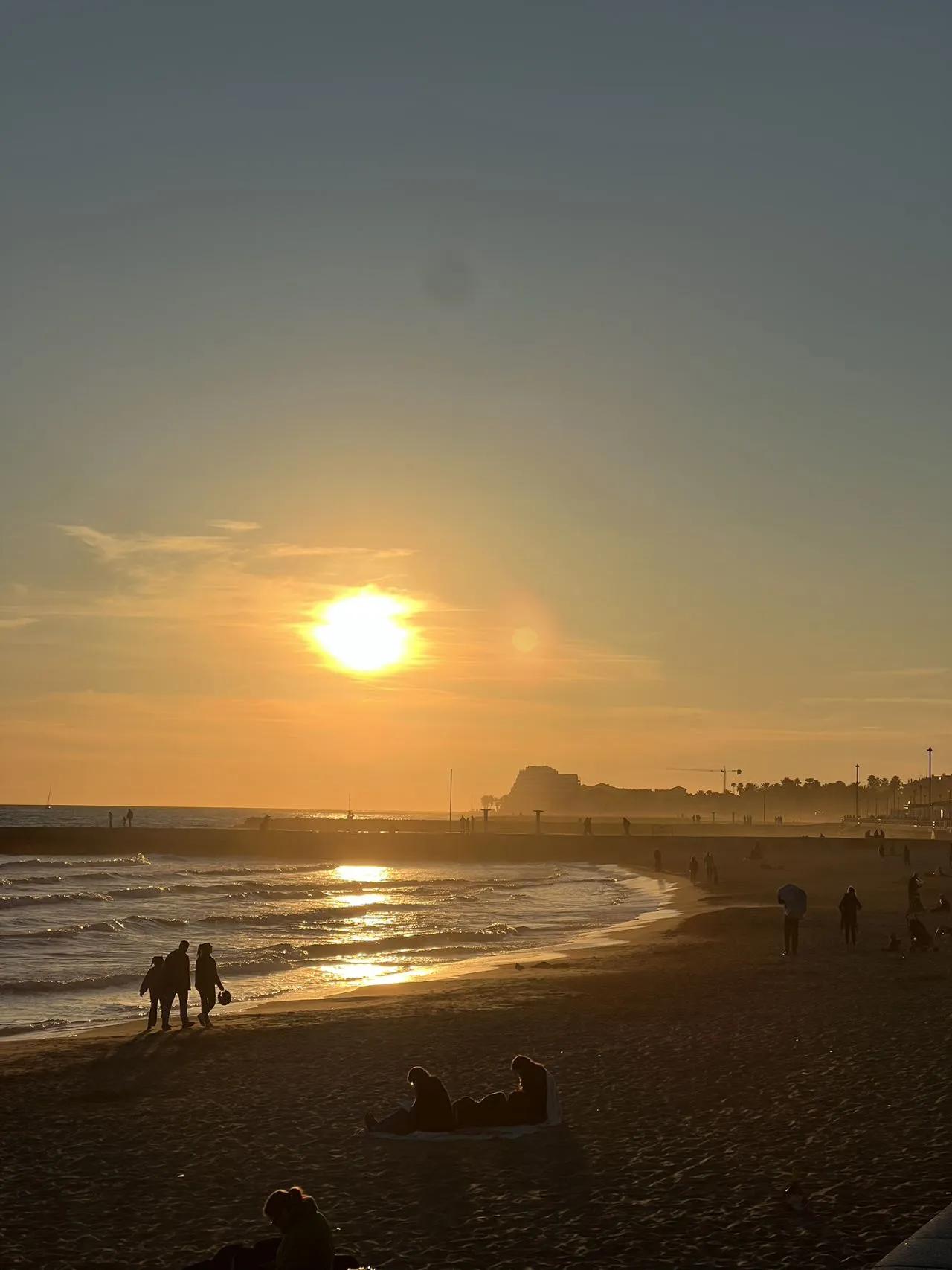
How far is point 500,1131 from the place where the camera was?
12148mm

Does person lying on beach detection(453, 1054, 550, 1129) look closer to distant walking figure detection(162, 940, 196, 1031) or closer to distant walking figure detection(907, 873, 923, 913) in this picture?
distant walking figure detection(162, 940, 196, 1031)

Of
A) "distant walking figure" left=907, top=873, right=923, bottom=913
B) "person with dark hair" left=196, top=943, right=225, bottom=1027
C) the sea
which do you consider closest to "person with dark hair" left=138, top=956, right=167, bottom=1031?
"person with dark hair" left=196, top=943, right=225, bottom=1027

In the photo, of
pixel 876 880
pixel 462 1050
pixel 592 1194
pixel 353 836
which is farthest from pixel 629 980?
pixel 353 836

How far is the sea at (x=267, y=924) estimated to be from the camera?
2770 cm

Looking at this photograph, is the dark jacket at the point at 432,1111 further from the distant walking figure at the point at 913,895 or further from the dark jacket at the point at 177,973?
the distant walking figure at the point at 913,895

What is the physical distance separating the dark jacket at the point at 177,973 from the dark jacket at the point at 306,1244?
43.3 feet

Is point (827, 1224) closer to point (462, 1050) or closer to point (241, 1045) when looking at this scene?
point (462, 1050)

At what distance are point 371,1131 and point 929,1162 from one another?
5488 mm

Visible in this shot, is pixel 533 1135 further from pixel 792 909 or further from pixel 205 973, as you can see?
pixel 792 909

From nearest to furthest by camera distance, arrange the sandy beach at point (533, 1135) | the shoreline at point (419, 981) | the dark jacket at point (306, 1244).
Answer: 1. the dark jacket at point (306, 1244)
2. the sandy beach at point (533, 1135)
3. the shoreline at point (419, 981)

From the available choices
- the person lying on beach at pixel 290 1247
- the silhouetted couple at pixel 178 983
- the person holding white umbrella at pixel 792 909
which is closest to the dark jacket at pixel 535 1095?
the person lying on beach at pixel 290 1247

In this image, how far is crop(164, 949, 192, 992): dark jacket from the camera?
2006cm

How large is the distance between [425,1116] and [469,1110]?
47cm

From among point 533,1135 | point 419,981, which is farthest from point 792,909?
point 533,1135
